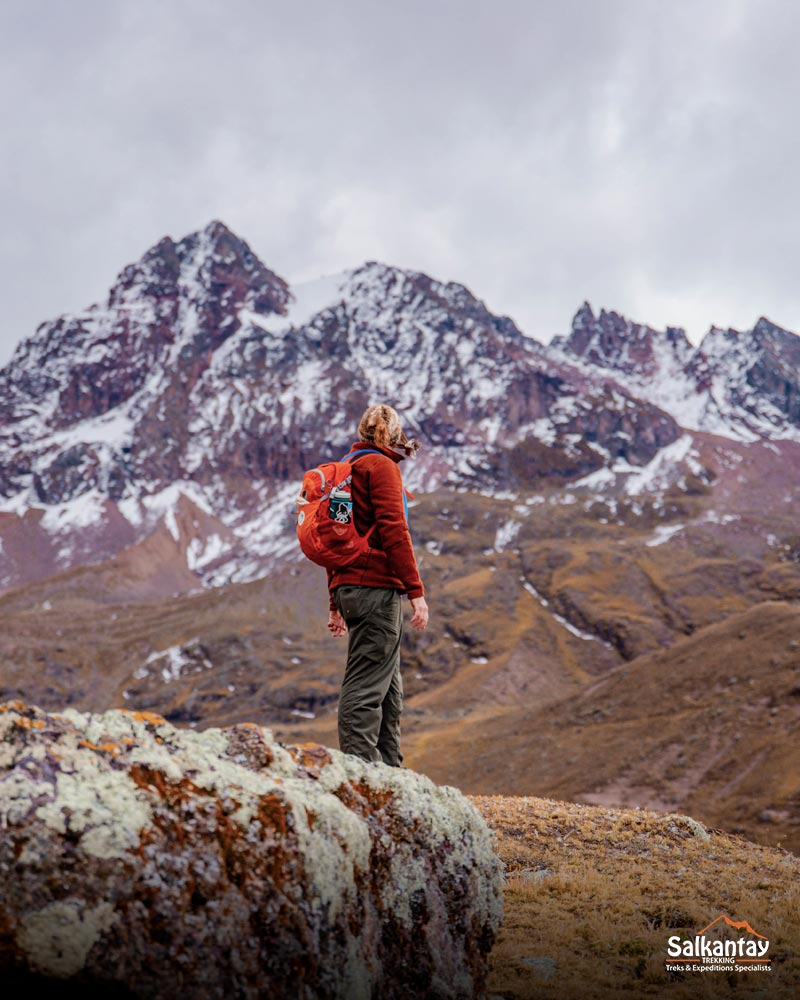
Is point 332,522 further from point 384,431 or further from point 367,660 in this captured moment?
point 367,660

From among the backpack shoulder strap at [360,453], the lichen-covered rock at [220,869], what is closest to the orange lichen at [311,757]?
the lichen-covered rock at [220,869]

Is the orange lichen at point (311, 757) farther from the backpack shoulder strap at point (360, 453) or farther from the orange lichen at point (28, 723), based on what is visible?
the backpack shoulder strap at point (360, 453)

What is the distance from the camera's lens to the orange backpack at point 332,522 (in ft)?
25.4

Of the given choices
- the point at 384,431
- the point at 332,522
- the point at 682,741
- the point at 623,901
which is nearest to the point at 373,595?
the point at 332,522

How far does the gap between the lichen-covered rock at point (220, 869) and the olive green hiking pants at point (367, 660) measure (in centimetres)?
96

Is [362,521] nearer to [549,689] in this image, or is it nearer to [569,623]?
[549,689]

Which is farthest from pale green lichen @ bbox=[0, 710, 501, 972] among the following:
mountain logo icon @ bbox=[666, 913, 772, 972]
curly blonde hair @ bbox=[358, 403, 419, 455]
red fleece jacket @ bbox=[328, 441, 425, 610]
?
curly blonde hair @ bbox=[358, 403, 419, 455]

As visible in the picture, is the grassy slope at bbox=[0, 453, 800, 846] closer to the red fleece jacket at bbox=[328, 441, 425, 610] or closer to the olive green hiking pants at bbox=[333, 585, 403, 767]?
the olive green hiking pants at bbox=[333, 585, 403, 767]

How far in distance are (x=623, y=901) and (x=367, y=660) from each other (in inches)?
182

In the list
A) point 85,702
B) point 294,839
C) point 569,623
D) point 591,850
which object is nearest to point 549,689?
point 569,623

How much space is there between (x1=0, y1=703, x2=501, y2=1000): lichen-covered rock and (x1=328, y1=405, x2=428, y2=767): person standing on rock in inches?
40.4

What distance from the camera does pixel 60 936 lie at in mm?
4301

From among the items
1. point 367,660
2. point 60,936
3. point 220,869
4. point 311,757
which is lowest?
point 60,936

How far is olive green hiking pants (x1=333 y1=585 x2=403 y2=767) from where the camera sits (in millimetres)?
7605
